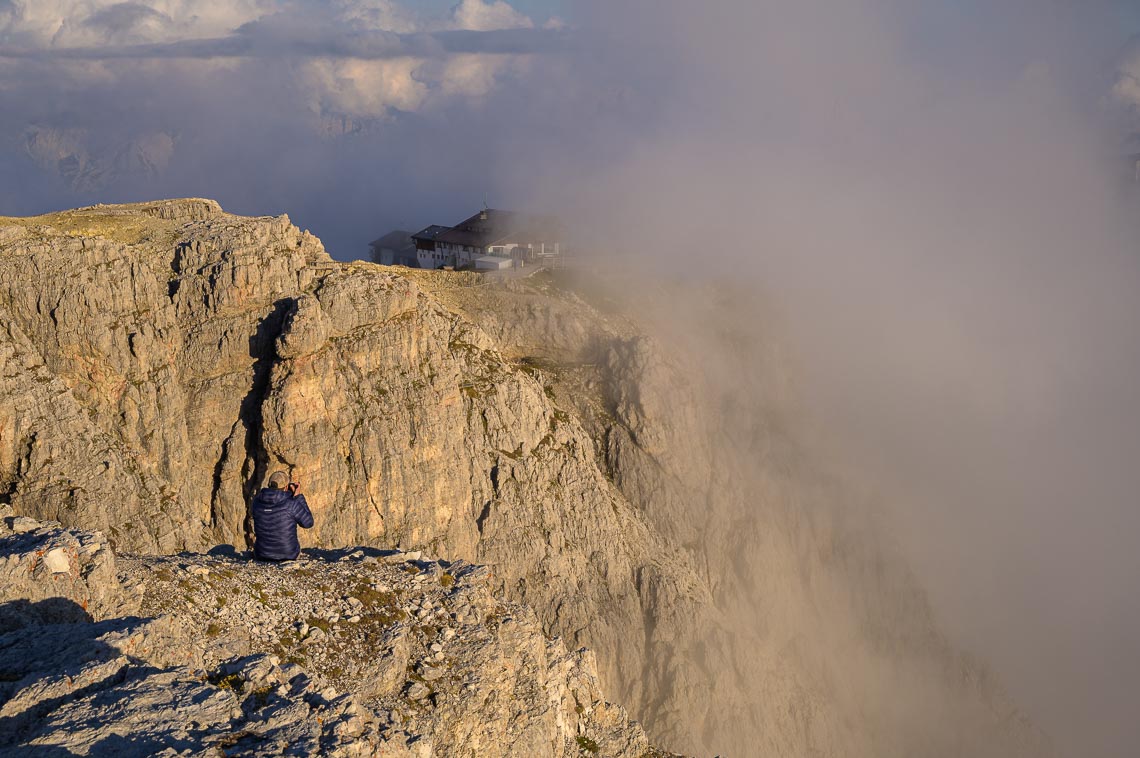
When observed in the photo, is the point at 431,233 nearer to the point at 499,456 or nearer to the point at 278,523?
the point at 499,456

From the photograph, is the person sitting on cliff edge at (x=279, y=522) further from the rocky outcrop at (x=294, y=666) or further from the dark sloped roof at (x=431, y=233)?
the dark sloped roof at (x=431, y=233)

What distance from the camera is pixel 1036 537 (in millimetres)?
102000

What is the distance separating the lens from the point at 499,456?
59.2 metres

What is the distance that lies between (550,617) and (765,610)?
2093 centimetres

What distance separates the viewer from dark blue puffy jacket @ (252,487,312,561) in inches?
1090

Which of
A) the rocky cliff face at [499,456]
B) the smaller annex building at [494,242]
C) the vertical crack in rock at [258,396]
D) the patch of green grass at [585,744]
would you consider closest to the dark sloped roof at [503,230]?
the smaller annex building at [494,242]

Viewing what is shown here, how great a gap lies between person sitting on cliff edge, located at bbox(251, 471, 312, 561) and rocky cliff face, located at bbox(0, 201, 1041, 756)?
21.1 metres

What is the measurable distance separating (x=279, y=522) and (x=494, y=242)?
285 ft

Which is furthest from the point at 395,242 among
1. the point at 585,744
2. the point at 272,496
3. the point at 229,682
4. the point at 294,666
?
the point at 229,682

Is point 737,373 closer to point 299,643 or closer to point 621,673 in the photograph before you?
point 621,673

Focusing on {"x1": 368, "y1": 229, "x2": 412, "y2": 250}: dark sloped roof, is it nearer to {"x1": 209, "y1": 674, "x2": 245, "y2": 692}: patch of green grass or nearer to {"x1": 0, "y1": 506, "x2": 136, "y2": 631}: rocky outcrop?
{"x1": 0, "y1": 506, "x2": 136, "y2": 631}: rocky outcrop

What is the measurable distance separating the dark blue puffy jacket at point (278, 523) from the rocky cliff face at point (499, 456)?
21068mm

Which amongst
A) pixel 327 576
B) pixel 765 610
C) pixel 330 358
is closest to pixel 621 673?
pixel 765 610

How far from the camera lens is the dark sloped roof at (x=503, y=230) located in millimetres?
111938
